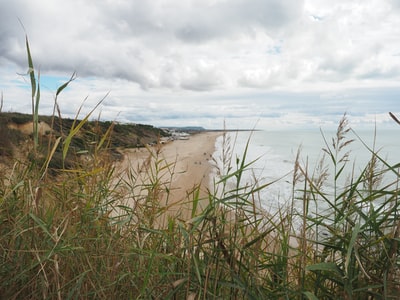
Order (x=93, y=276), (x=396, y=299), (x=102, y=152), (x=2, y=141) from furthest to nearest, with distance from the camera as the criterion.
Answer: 1. (x=2, y=141)
2. (x=102, y=152)
3. (x=93, y=276)
4. (x=396, y=299)

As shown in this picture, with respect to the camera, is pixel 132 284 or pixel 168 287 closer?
pixel 168 287

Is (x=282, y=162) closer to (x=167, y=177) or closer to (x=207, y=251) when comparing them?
(x=167, y=177)

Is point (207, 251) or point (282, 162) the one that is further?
point (282, 162)

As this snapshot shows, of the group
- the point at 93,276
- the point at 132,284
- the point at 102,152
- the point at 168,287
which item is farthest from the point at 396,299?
the point at 102,152

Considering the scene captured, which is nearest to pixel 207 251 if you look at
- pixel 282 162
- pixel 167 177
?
pixel 167 177

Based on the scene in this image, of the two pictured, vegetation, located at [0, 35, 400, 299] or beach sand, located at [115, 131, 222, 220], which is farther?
beach sand, located at [115, 131, 222, 220]

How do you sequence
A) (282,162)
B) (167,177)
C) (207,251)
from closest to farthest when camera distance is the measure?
(207,251) → (167,177) → (282,162)

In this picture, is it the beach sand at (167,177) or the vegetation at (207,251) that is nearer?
the vegetation at (207,251)

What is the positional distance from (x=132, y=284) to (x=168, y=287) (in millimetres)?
283

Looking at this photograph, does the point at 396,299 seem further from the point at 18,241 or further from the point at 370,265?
the point at 18,241

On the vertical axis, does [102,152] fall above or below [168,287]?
above

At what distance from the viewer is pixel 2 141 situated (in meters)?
4.47

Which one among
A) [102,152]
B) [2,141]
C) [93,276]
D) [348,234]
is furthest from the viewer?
[2,141]

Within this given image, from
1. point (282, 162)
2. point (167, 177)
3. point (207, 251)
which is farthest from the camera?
point (282, 162)
